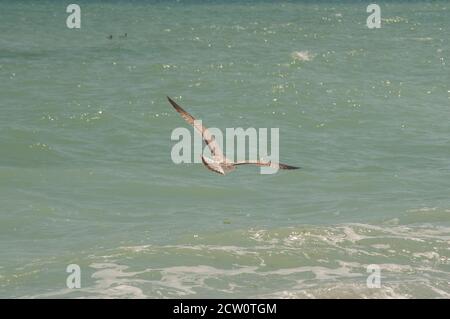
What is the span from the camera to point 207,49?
34312mm

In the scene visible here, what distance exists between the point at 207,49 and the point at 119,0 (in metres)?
25.8

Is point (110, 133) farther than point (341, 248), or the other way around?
point (110, 133)

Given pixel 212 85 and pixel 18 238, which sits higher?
pixel 212 85

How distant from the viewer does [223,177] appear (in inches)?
724

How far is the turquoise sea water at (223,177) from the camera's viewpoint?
13039mm

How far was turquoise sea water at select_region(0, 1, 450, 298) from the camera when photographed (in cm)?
1304

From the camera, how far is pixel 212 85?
27375 mm

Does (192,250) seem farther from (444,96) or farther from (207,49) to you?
(207,49)
